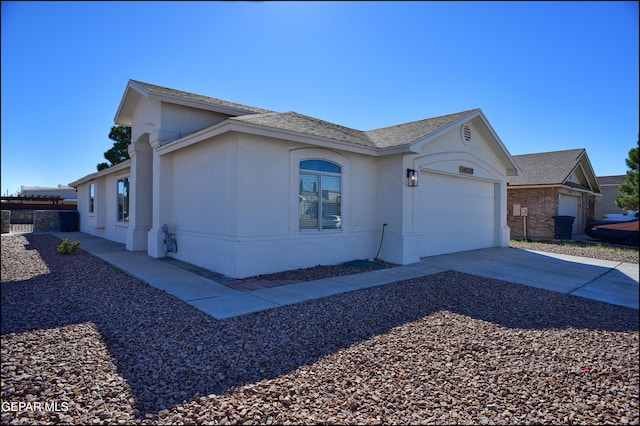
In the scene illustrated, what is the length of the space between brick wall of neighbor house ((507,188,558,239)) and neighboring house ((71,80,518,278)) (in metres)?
1.21

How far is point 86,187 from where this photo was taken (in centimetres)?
1819

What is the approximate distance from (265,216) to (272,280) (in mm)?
1383

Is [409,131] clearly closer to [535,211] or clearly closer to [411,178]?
[411,178]

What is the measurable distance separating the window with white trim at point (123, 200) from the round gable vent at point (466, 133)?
11.7 m

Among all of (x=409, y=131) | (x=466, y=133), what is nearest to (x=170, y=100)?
(x=409, y=131)

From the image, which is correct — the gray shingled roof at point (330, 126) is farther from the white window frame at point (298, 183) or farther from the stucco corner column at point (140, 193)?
the stucco corner column at point (140, 193)

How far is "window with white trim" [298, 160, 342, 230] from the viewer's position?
847 centimetres

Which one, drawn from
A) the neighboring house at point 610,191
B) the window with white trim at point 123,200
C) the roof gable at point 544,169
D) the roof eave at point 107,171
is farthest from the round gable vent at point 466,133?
A: the window with white trim at point 123,200

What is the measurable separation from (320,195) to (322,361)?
5.39 m

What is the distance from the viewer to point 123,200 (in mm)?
13508

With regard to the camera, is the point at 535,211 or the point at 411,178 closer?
the point at 535,211

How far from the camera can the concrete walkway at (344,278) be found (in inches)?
172

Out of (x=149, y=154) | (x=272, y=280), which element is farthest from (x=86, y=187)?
(x=272, y=280)

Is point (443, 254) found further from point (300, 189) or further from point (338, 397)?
point (338, 397)
